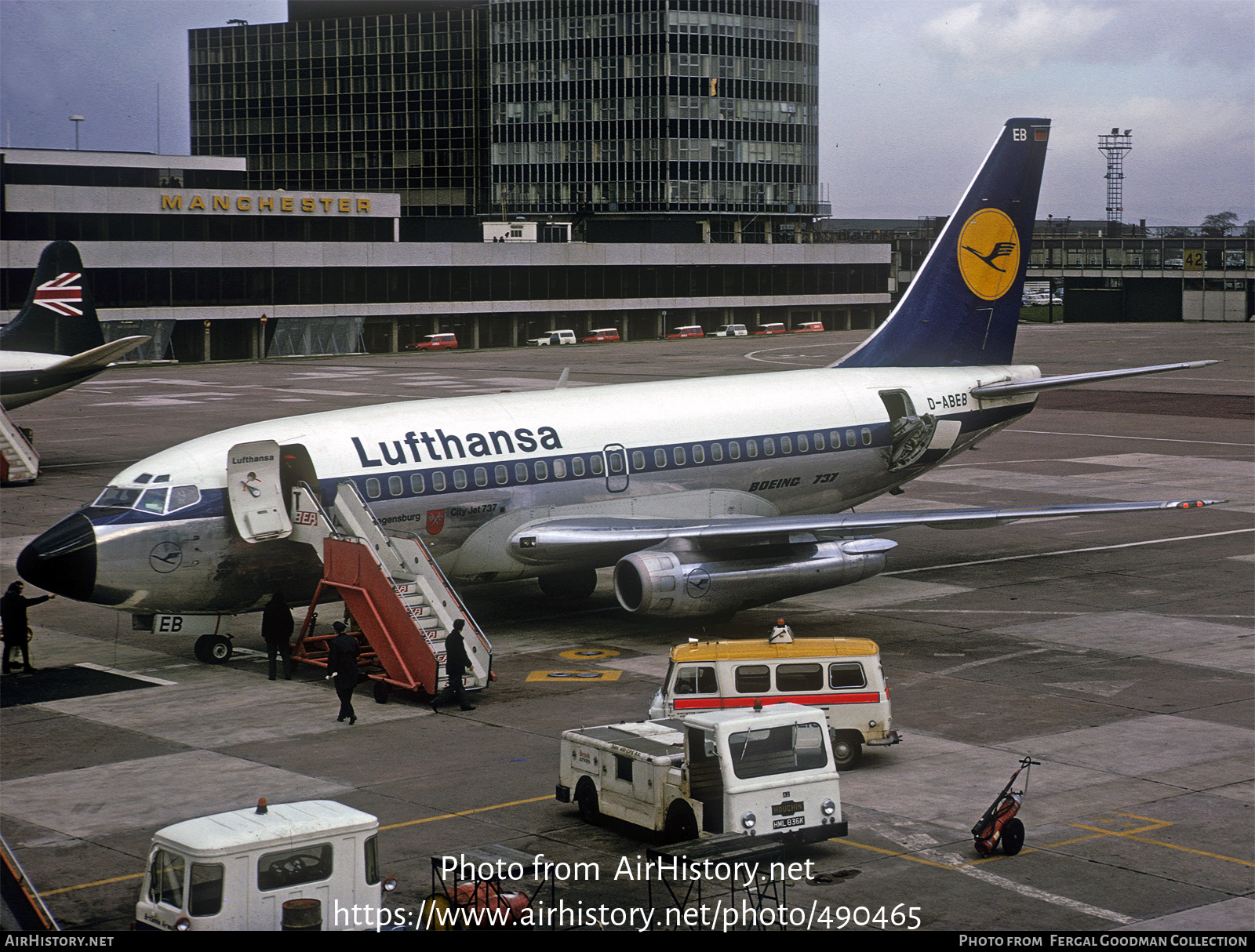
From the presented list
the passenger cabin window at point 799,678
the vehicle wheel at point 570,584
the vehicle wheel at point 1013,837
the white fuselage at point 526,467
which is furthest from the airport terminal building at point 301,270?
the vehicle wheel at point 1013,837

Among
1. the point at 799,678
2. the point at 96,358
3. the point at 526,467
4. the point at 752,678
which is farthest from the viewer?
the point at 96,358

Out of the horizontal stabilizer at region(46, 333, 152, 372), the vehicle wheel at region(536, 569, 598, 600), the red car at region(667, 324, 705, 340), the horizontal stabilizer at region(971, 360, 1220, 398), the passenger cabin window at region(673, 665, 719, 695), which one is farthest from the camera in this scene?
the red car at region(667, 324, 705, 340)

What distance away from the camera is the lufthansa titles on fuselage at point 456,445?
1300 inches

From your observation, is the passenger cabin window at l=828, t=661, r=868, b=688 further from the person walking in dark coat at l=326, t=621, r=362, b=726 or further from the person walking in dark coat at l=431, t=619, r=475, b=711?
the person walking in dark coat at l=326, t=621, r=362, b=726

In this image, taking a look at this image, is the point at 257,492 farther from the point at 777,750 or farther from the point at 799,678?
the point at 777,750

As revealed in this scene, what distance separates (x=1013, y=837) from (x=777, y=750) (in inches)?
129

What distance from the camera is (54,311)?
66062mm

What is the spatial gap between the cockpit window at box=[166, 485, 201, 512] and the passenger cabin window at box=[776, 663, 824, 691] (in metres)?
13.3

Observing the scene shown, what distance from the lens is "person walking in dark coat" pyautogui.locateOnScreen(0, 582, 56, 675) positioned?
104ft

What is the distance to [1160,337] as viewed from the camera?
453 ft

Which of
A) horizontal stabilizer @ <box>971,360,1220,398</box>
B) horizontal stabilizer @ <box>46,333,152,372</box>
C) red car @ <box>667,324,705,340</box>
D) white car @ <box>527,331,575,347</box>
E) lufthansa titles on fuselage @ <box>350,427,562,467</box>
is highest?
red car @ <box>667,324,705,340</box>

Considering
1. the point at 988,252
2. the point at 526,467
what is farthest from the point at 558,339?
the point at 526,467

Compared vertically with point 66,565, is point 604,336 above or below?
above

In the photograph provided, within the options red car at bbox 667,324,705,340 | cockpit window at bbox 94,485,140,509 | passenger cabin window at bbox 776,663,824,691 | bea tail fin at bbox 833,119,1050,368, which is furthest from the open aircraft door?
red car at bbox 667,324,705,340
